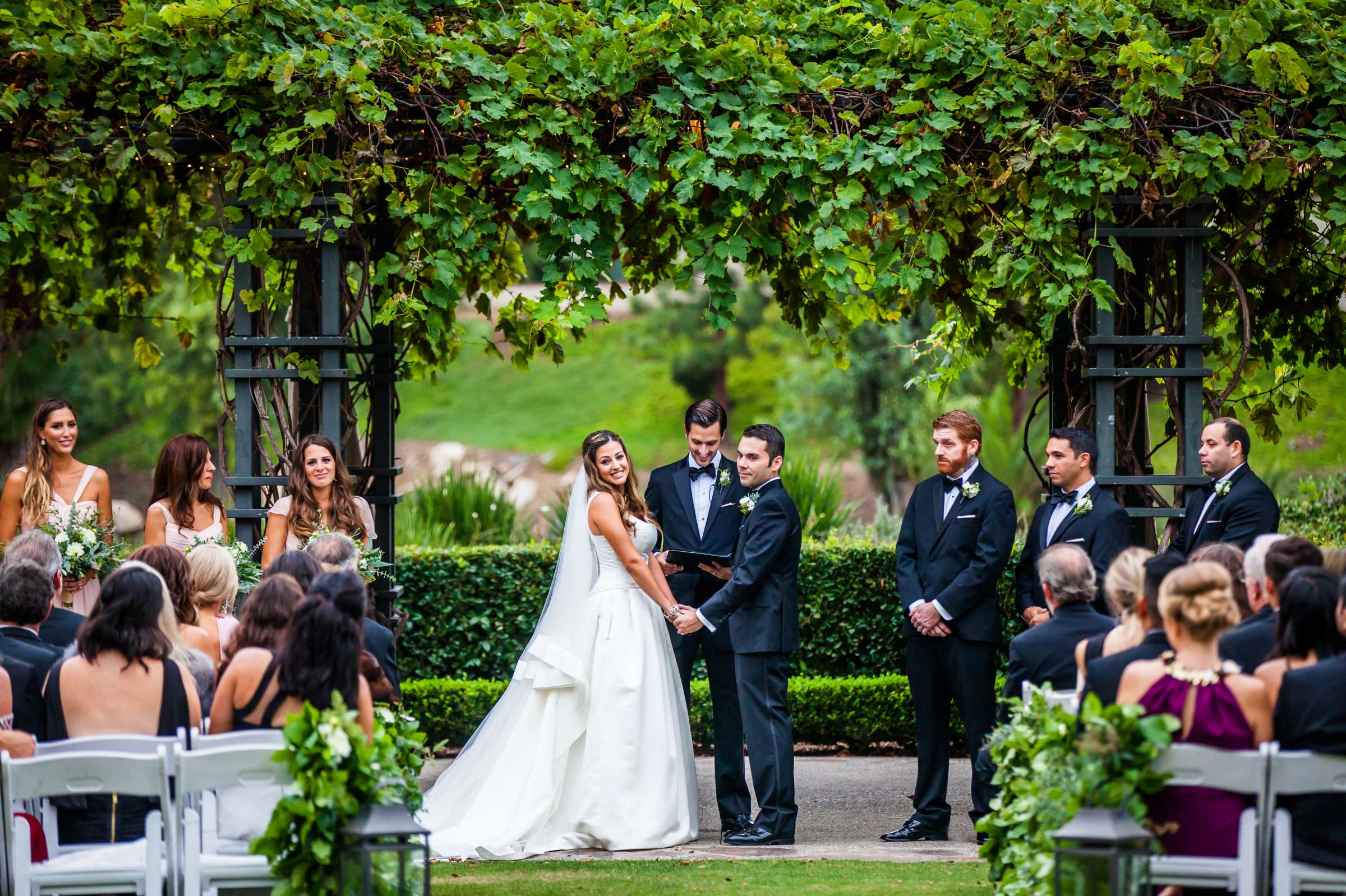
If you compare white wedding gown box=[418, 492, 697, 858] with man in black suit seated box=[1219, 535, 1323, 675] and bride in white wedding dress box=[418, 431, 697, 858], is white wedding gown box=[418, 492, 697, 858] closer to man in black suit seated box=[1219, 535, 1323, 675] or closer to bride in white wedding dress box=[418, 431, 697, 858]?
bride in white wedding dress box=[418, 431, 697, 858]

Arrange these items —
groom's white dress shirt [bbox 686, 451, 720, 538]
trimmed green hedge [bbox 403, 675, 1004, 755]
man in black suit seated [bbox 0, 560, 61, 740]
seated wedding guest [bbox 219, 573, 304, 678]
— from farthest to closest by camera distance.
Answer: trimmed green hedge [bbox 403, 675, 1004, 755] < groom's white dress shirt [bbox 686, 451, 720, 538] < man in black suit seated [bbox 0, 560, 61, 740] < seated wedding guest [bbox 219, 573, 304, 678]

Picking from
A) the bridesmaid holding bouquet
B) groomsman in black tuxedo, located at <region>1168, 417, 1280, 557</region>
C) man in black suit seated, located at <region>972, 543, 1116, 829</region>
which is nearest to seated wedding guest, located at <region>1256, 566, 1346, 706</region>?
man in black suit seated, located at <region>972, 543, 1116, 829</region>

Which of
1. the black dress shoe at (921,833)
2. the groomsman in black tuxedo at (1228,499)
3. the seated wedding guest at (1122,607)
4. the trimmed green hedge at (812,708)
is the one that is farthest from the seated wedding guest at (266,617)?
the trimmed green hedge at (812,708)

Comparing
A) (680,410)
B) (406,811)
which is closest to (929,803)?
(406,811)

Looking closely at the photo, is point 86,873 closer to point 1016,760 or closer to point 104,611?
point 104,611

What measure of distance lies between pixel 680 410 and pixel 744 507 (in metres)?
22.3

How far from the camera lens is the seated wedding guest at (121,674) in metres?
Answer: 4.39

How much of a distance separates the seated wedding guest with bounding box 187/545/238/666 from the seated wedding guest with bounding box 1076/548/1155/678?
3.12 meters

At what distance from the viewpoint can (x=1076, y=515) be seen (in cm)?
627

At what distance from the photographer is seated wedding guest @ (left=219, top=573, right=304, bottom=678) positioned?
4.50 m

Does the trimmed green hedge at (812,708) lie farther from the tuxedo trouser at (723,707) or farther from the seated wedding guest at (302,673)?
the seated wedding guest at (302,673)

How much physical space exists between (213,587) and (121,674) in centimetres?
86

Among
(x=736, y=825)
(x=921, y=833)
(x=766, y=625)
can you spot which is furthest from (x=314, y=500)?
(x=921, y=833)

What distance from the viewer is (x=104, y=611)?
4.41m
